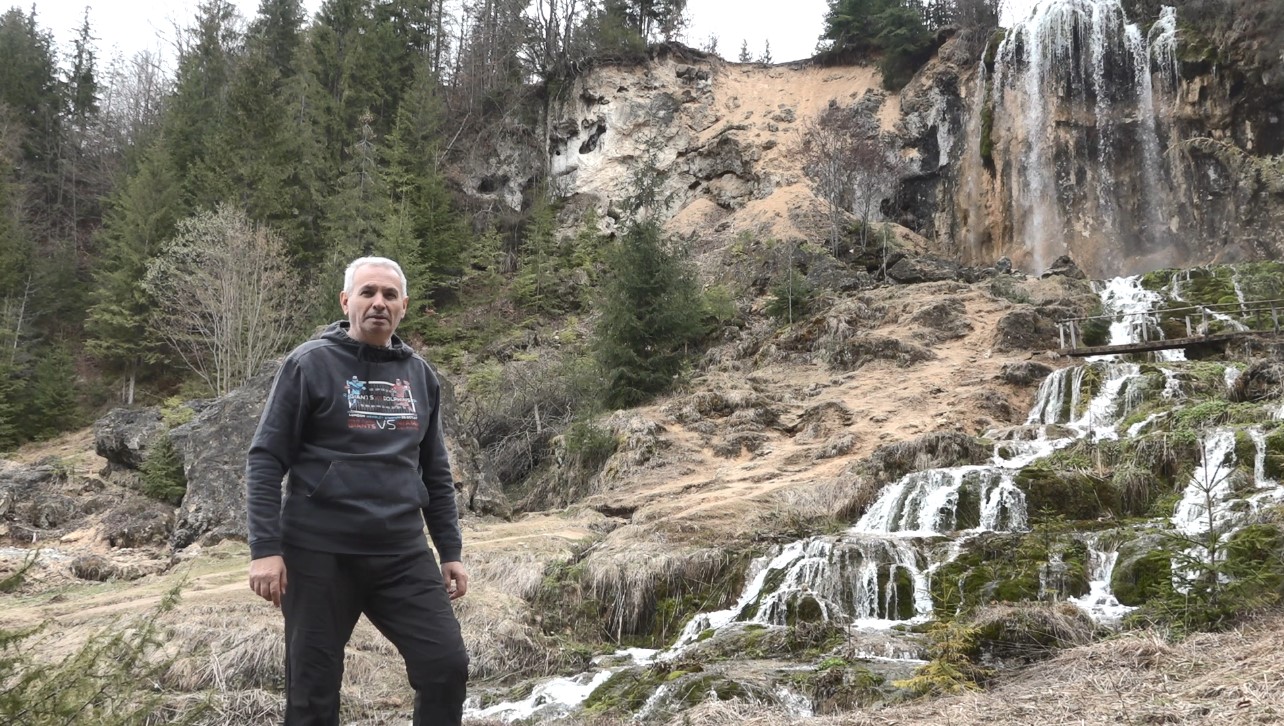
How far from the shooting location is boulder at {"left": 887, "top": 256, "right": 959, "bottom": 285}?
2312cm

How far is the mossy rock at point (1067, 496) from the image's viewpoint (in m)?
8.84

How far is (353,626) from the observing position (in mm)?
2855

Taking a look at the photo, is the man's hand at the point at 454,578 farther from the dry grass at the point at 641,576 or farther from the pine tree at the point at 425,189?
the pine tree at the point at 425,189

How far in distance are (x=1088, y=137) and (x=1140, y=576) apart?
21.7 m

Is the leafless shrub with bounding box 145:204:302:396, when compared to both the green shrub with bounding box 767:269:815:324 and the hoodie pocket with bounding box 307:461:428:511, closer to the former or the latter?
the green shrub with bounding box 767:269:815:324

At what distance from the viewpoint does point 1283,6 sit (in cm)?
2177

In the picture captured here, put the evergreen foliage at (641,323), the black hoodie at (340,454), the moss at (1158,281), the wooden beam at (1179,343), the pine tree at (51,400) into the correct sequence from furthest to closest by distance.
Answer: the pine tree at (51,400) → the moss at (1158,281) → the evergreen foliage at (641,323) → the wooden beam at (1179,343) → the black hoodie at (340,454)

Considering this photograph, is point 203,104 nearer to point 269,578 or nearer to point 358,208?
point 358,208

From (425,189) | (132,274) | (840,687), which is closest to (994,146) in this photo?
(425,189)

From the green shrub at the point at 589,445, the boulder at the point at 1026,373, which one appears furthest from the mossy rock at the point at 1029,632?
the boulder at the point at 1026,373

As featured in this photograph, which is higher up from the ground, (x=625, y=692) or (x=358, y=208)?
(x=358, y=208)

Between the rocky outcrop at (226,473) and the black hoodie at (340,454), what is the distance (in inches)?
369

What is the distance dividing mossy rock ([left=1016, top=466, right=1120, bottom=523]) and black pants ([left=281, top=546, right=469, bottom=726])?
751cm

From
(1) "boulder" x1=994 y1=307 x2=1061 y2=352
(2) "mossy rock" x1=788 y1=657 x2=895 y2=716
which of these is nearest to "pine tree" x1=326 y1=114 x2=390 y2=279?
(1) "boulder" x1=994 y1=307 x2=1061 y2=352
